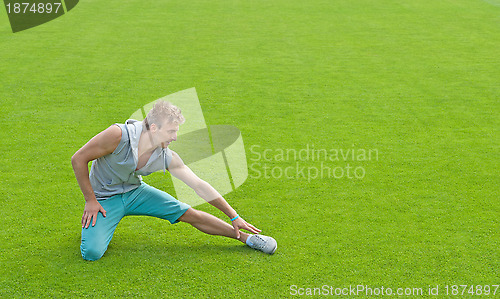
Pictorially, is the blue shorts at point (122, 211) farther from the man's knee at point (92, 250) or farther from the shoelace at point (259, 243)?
the shoelace at point (259, 243)

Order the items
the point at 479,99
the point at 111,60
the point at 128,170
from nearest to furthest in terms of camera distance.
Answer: the point at 128,170
the point at 479,99
the point at 111,60

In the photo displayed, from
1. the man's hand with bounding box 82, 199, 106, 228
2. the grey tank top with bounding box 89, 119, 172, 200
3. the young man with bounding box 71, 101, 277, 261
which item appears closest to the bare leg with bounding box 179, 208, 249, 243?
the young man with bounding box 71, 101, 277, 261

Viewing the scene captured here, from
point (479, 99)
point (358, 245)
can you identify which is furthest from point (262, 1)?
point (358, 245)

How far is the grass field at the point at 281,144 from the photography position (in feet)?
10.7

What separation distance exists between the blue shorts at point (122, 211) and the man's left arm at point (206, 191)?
20 centimetres

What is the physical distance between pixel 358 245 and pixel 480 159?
2.01 m

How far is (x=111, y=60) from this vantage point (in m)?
7.91

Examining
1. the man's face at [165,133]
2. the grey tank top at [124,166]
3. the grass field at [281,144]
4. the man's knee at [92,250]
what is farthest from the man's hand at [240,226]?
the man's knee at [92,250]

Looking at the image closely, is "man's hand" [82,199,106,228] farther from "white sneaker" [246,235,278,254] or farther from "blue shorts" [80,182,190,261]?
"white sneaker" [246,235,278,254]

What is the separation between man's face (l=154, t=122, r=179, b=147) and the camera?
315 cm

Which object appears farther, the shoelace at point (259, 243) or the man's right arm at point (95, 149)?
the shoelace at point (259, 243)

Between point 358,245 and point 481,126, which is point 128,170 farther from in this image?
point 481,126

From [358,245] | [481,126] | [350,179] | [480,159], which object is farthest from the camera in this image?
[481,126]

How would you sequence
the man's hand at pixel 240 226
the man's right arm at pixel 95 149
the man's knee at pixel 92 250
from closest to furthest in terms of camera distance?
1. the man's right arm at pixel 95 149
2. the man's knee at pixel 92 250
3. the man's hand at pixel 240 226
